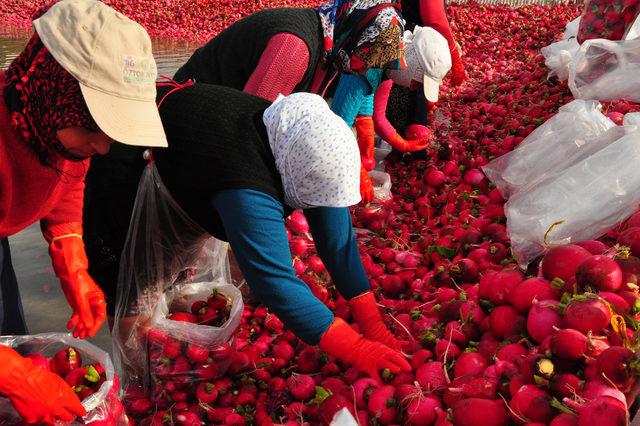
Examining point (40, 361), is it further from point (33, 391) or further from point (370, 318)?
point (370, 318)

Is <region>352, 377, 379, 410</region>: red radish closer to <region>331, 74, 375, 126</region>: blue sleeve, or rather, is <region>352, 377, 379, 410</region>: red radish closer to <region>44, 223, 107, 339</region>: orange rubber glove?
<region>44, 223, 107, 339</region>: orange rubber glove

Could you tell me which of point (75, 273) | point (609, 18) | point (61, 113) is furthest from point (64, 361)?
point (609, 18)

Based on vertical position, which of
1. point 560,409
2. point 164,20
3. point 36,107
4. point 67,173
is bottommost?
point 164,20

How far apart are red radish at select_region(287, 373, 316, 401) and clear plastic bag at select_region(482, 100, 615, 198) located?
5.06ft

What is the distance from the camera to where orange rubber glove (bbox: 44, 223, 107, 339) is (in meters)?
1.89

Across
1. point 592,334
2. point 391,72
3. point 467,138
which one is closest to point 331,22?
point 391,72

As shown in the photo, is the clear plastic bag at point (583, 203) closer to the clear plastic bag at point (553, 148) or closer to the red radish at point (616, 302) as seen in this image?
the clear plastic bag at point (553, 148)

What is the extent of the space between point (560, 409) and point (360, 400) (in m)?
0.65

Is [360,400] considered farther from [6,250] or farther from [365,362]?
[6,250]

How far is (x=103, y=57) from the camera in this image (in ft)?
4.01

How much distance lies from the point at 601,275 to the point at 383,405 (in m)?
0.76

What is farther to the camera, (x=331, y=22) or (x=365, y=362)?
(x=331, y=22)

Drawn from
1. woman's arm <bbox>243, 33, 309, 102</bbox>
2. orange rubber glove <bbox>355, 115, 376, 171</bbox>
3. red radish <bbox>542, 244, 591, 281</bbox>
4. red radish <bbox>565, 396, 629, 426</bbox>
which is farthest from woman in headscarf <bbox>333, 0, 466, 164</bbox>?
red radish <bbox>565, 396, 629, 426</bbox>

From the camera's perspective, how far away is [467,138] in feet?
14.9
